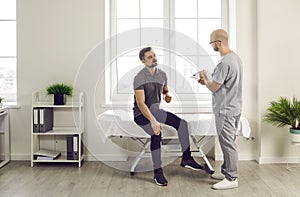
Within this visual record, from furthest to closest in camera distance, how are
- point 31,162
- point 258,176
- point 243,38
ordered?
1. point 243,38
2. point 31,162
3. point 258,176

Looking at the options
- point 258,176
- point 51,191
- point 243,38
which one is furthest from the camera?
point 243,38

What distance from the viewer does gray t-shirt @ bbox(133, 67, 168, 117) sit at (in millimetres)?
3713

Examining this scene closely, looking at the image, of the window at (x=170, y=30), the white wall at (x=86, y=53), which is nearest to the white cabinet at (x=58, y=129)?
the white wall at (x=86, y=53)

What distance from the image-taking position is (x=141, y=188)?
355 cm

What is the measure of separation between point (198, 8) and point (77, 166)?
2.22m

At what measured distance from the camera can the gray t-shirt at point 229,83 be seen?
3.49m

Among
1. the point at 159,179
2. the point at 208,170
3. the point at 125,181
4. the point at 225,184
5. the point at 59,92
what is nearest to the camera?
the point at 225,184

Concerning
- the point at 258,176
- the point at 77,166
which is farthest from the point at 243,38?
the point at 77,166

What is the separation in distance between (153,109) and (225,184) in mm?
911

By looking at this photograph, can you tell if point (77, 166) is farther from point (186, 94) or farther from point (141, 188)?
point (186, 94)

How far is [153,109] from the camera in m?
3.80

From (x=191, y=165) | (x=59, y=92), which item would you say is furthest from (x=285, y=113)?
(x=59, y=92)

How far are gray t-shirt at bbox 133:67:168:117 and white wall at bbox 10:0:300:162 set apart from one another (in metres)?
1.05

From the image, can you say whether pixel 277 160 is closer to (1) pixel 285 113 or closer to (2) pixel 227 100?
(1) pixel 285 113
